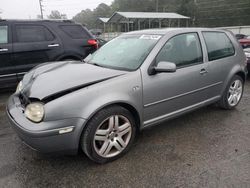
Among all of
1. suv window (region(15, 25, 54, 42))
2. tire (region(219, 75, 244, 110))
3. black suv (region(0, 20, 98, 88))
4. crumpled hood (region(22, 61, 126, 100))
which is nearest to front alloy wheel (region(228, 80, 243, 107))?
tire (region(219, 75, 244, 110))

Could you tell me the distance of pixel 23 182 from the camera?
2.41 meters

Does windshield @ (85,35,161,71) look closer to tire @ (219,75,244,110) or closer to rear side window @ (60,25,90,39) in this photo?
tire @ (219,75,244,110)

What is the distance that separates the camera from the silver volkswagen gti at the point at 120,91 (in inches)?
93.2

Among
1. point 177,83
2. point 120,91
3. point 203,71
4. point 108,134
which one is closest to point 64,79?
point 120,91

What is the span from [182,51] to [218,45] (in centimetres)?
95

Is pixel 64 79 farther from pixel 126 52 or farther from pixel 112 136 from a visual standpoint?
pixel 126 52

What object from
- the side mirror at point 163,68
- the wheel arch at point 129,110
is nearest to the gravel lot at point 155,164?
the wheel arch at point 129,110

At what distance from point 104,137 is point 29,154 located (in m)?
1.05

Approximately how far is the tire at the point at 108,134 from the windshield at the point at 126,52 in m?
0.65

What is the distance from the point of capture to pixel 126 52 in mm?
3316

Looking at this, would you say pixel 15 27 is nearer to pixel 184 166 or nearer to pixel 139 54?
pixel 139 54

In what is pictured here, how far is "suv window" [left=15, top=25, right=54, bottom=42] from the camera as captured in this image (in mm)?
5254

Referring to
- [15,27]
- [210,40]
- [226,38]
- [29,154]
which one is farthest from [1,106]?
[226,38]

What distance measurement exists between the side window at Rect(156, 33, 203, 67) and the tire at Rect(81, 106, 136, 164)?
906 mm
